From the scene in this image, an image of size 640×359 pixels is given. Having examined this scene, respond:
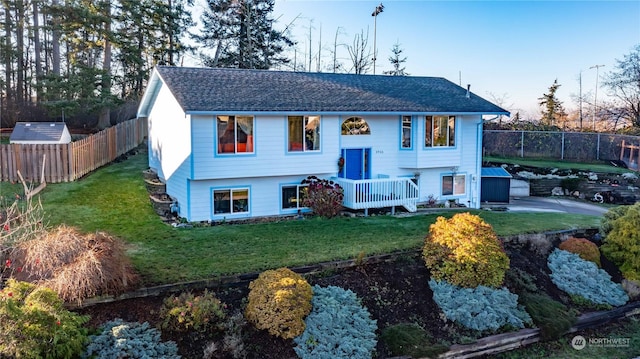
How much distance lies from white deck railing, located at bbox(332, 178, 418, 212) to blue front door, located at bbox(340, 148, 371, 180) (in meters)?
1.04

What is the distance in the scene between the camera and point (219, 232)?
42.1ft

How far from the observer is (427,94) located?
19172 millimetres

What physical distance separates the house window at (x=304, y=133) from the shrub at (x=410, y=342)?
8.62 m

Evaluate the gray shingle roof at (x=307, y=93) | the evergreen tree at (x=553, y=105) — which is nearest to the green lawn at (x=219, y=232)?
the gray shingle roof at (x=307, y=93)

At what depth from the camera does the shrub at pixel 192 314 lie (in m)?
7.13

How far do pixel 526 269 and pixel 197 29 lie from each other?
Answer: 31046 millimetres

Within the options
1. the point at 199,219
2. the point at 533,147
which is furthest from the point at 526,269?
the point at 533,147

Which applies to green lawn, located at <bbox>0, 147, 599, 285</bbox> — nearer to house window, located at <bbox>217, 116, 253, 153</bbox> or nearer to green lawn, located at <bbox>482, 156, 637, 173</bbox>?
house window, located at <bbox>217, 116, 253, 153</bbox>

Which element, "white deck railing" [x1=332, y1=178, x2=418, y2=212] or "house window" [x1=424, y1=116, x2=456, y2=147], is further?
"house window" [x1=424, y1=116, x2=456, y2=147]

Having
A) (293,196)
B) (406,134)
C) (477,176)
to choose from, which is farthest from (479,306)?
(477,176)

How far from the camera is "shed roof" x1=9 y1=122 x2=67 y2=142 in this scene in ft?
59.1

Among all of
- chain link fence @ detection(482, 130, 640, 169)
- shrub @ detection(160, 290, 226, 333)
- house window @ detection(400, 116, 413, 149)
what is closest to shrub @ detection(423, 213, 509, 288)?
shrub @ detection(160, 290, 226, 333)

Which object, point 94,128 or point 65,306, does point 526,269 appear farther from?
point 94,128

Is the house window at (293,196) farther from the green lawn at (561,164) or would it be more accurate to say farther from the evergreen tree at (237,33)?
the evergreen tree at (237,33)
